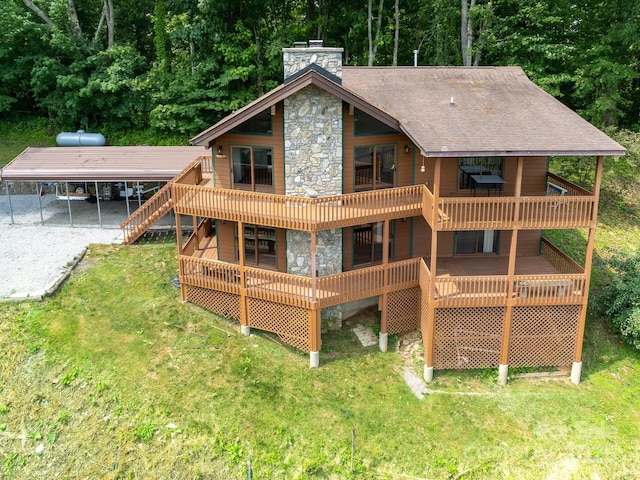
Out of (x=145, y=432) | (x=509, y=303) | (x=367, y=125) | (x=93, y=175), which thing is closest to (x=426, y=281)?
(x=509, y=303)

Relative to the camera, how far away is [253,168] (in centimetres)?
1908

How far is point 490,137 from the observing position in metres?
16.5

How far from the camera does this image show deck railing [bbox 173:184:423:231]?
1733 centimetres

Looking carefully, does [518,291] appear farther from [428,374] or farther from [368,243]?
[368,243]

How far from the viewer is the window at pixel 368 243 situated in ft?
64.5

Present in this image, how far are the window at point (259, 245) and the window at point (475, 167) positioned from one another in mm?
6725

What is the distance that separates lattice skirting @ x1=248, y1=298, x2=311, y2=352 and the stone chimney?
744 cm

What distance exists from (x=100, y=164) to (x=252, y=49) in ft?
35.6

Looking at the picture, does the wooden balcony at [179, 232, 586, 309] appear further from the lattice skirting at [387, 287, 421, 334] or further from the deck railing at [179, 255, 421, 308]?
the lattice skirting at [387, 287, 421, 334]

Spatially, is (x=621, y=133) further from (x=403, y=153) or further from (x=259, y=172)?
(x=259, y=172)

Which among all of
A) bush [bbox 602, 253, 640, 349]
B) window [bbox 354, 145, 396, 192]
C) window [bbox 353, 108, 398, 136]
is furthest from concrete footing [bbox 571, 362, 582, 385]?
window [bbox 353, 108, 398, 136]

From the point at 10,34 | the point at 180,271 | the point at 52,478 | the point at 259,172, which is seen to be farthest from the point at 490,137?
Result: the point at 10,34

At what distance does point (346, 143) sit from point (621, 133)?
15.2 metres

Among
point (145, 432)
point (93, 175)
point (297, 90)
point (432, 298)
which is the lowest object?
point (145, 432)
